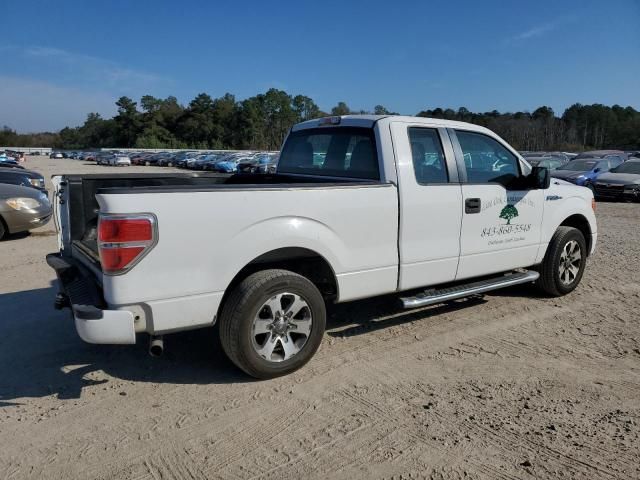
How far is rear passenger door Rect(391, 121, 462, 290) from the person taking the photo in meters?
4.30

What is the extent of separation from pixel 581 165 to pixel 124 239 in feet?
73.3

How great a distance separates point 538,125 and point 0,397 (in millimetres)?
114341

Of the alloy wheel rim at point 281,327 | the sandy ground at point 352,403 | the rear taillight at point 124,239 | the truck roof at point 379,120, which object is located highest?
the truck roof at point 379,120

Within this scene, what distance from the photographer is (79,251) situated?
420 centimetres

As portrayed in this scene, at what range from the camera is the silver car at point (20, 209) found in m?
9.36

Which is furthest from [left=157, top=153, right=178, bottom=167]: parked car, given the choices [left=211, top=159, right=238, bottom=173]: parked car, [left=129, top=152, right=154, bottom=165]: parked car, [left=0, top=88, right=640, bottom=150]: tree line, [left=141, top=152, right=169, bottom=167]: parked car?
[left=0, top=88, right=640, bottom=150]: tree line

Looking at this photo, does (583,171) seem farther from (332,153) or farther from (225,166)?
(225,166)

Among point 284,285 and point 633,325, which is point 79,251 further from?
point 633,325

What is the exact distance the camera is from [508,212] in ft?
16.6

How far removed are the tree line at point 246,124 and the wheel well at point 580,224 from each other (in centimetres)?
10295

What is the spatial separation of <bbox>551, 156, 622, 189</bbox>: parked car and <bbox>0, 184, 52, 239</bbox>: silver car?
56.5ft

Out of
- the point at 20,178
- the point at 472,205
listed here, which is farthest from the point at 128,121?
the point at 472,205

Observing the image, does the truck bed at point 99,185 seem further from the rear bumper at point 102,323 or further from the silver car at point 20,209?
the silver car at point 20,209

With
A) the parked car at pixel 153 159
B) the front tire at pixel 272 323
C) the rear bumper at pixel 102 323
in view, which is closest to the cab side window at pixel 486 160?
the front tire at pixel 272 323
